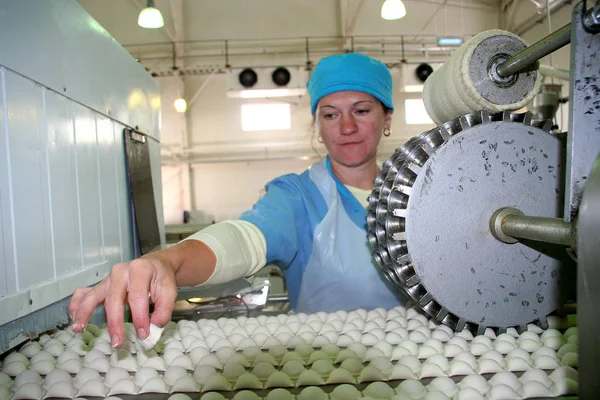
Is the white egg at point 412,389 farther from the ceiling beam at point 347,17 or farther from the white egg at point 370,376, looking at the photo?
the ceiling beam at point 347,17

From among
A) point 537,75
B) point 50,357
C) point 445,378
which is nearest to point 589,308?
point 445,378

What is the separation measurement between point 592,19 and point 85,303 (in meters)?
0.80

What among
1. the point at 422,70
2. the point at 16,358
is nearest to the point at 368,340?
the point at 16,358

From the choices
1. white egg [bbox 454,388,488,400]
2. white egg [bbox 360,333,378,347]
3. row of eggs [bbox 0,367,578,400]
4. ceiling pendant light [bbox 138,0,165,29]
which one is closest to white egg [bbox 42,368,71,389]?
row of eggs [bbox 0,367,578,400]

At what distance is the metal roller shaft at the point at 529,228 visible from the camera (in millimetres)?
556

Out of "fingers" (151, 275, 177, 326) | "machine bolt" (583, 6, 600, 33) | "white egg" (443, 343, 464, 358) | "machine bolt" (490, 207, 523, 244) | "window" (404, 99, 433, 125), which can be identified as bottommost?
"white egg" (443, 343, 464, 358)

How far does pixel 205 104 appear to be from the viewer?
784 centimetres

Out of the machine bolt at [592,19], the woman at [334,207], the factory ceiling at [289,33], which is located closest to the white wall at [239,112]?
the factory ceiling at [289,33]

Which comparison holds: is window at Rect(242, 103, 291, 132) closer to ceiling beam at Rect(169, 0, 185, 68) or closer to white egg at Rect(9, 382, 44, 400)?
ceiling beam at Rect(169, 0, 185, 68)

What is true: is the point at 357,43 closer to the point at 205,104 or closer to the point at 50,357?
the point at 205,104

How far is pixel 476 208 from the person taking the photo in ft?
2.64

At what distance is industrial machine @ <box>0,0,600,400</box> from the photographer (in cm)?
73

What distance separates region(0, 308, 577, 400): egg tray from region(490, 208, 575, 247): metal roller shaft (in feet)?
0.84

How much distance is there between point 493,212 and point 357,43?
7367 millimetres
